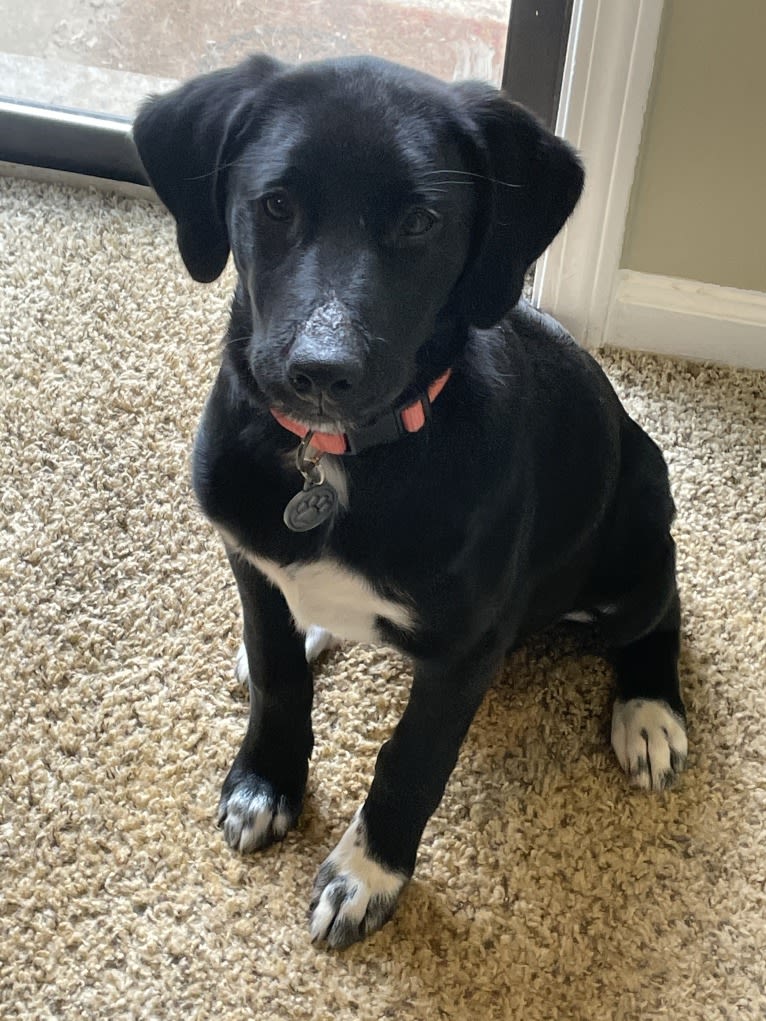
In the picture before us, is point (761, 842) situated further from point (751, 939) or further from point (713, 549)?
point (713, 549)

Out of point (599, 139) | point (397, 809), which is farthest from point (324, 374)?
point (599, 139)

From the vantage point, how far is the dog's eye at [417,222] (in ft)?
3.56

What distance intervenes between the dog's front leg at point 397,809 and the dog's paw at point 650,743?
0.34m

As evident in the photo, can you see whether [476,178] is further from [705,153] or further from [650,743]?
[705,153]

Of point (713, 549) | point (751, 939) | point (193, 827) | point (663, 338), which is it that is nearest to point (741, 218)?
point (663, 338)

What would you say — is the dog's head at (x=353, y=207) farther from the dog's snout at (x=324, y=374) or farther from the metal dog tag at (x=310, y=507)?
the metal dog tag at (x=310, y=507)

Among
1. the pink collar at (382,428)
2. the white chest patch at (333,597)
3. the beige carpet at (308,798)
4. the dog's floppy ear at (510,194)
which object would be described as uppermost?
the dog's floppy ear at (510,194)

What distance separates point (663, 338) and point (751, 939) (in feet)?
4.12

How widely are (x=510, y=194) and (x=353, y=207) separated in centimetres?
19

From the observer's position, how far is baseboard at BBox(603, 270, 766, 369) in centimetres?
229

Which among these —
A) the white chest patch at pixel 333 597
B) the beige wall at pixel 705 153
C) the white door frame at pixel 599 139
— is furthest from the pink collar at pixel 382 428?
the beige wall at pixel 705 153

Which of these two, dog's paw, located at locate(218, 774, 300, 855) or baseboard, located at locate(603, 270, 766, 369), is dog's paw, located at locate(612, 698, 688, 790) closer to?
dog's paw, located at locate(218, 774, 300, 855)

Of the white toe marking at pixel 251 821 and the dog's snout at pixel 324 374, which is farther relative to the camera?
the white toe marking at pixel 251 821

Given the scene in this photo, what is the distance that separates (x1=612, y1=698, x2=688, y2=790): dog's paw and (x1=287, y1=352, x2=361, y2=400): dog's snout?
878mm
